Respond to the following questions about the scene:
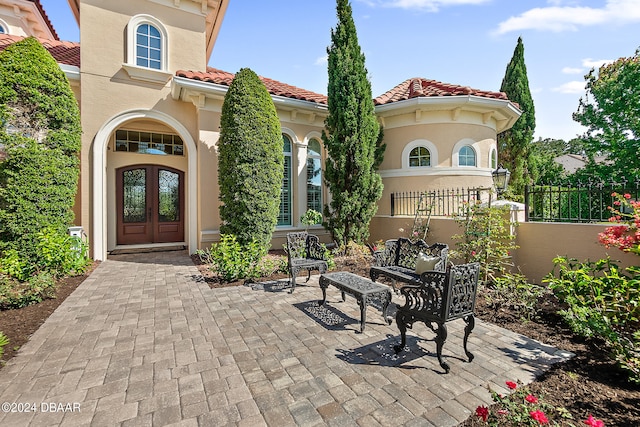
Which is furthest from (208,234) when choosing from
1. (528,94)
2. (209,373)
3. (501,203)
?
(528,94)

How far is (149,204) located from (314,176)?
19.1ft

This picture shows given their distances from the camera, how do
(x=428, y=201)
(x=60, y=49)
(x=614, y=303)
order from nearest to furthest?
(x=614, y=303) < (x=428, y=201) < (x=60, y=49)

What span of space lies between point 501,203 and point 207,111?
26.6 feet

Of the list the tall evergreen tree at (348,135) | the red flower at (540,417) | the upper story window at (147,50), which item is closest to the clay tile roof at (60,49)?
the upper story window at (147,50)

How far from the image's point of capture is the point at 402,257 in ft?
18.1

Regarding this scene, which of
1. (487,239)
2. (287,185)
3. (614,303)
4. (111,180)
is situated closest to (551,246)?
(487,239)

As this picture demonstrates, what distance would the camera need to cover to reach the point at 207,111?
827 centimetres

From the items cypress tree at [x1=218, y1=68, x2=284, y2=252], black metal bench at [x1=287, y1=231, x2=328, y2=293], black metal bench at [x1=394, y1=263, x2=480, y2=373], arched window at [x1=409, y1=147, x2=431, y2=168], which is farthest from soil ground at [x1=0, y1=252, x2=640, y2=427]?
arched window at [x1=409, y1=147, x2=431, y2=168]

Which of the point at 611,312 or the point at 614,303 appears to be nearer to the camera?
the point at 614,303

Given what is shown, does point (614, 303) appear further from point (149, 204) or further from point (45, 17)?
point (45, 17)

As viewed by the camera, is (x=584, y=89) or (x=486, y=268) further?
(x=584, y=89)

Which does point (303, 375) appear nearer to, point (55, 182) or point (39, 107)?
point (55, 182)

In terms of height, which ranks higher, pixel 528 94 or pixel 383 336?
pixel 528 94

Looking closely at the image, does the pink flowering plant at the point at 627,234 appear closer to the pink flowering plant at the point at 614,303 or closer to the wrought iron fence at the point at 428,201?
the pink flowering plant at the point at 614,303
